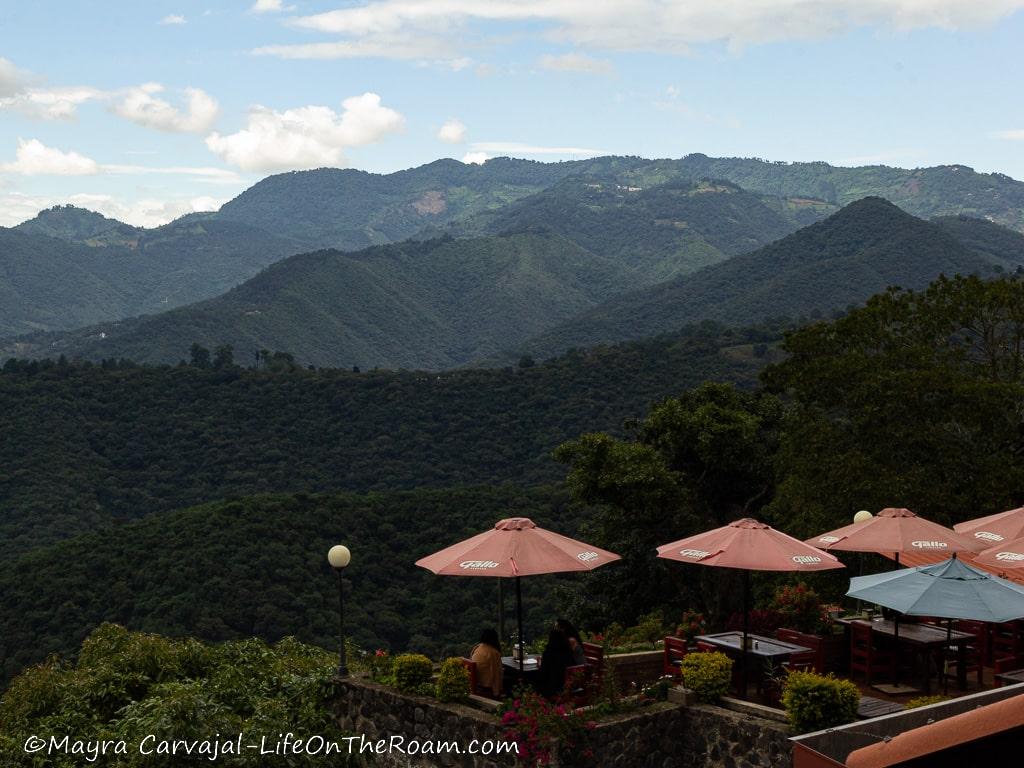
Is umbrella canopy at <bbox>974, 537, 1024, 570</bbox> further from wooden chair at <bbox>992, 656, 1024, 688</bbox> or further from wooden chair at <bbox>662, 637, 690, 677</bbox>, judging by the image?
wooden chair at <bbox>662, 637, 690, 677</bbox>

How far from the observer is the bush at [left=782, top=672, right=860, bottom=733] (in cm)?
965

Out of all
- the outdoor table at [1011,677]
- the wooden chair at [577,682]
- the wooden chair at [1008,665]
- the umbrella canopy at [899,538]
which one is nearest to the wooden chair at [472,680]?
the wooden chair at [577,682]

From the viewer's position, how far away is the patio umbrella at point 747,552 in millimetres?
11000

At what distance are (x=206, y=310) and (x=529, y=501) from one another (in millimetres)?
151105

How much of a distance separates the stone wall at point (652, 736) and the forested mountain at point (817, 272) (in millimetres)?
136390

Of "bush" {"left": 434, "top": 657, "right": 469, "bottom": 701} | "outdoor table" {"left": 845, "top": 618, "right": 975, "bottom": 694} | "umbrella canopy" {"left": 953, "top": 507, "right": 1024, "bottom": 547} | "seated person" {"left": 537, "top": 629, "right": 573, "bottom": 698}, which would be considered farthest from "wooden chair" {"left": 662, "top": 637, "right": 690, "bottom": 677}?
"umbrella canopy" {"left": 953, "top": 507, "right": 1024, "bottom": 547}

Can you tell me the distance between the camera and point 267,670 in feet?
46.2

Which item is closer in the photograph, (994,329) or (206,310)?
(994,329)

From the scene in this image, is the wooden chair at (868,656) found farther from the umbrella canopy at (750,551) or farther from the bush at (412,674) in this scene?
the bush at (412,674)

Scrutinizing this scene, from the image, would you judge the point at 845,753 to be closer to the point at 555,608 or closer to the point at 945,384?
the point at 945,384

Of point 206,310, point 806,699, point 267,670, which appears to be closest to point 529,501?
point 267,670

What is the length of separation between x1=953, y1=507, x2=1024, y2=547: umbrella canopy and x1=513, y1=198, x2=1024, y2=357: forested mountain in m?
132

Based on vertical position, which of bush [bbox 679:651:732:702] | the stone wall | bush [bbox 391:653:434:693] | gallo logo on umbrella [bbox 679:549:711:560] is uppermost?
gallo logo on umbrella [bbox 679:549:711:560]

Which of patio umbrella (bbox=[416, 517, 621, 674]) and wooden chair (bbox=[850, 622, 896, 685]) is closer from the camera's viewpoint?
patio umbrella (bbox=[416, 517, 621, 674])
